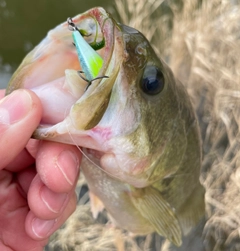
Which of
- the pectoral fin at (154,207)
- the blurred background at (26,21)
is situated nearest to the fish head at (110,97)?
the pectoral fin at (154,207)

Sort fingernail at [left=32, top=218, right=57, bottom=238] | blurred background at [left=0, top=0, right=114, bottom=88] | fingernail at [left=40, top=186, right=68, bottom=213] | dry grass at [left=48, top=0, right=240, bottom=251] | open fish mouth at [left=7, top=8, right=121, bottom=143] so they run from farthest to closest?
blurred background at [left=0, top=0, right=114, bottom=88]
dry grass at [left=48, top=0, right=240, bottom=251]
fingernail at [left=32, top=218, right=57, bottom=238]
fingernail at [left=40, top=186, right=68, bottom=213]
open fish mouth at [left=7, top=8, right=121, bottom=143]

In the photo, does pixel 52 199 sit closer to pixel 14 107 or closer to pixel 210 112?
A: pixel 14 107

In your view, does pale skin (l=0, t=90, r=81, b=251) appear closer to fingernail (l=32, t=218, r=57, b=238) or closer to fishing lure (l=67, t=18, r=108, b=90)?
fingernail (l=32, t=218, r=57, b=238)

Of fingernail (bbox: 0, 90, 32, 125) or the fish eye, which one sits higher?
fingernail (bbox: 0, 90, 32, 125)

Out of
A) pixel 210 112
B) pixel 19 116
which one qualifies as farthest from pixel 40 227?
pixel 210 112

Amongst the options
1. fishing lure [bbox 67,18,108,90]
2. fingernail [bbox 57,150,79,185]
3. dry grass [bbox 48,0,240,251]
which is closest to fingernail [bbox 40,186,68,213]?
fingernail [bbox 57,150,79,185]

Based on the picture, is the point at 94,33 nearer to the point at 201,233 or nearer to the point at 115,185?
the point at 115,185

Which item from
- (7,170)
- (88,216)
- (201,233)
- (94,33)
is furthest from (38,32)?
(94,33)
